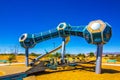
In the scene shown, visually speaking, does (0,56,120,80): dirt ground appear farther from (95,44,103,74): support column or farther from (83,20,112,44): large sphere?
(83,20,112,44): large sphere

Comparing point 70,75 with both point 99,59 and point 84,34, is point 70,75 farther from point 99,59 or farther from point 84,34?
point 84,34

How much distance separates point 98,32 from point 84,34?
302 cm

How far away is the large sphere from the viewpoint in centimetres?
2882

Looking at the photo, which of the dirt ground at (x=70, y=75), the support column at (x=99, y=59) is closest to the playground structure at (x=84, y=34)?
the support column at (x=99, y=59)

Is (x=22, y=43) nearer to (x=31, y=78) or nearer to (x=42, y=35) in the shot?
(x=42, y=35)

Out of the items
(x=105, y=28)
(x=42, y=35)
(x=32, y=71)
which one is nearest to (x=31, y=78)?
(x=32, y=71)

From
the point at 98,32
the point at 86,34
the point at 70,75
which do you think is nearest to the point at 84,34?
the point at 86,34

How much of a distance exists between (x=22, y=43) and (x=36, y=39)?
2971mm

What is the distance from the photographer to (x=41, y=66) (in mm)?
32375

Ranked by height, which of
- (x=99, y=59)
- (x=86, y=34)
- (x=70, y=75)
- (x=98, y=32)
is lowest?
(x=70, y=75)

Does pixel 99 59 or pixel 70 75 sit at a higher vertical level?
pixel 99 59

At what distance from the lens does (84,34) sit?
31234 millimetres

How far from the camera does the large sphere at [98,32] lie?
2882cm

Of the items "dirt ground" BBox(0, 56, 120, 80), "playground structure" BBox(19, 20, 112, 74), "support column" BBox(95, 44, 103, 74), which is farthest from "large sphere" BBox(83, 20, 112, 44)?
"dirt ground" BBox(0, 56, 120, 80)
